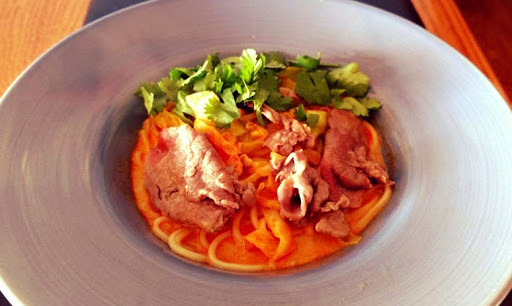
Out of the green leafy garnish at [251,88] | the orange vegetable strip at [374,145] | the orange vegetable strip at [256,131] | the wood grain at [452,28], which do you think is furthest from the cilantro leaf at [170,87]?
the wood grain at [452,28]

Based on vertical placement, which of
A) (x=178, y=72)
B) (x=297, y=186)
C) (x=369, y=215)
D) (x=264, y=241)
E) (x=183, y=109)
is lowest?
(x=264, y=241)

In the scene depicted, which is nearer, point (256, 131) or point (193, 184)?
point (193, 184)

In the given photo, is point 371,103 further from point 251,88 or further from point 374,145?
point 251,88

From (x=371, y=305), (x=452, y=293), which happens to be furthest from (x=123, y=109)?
(x=452, y=293)

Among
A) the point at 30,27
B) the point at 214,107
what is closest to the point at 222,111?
the point at 214,107

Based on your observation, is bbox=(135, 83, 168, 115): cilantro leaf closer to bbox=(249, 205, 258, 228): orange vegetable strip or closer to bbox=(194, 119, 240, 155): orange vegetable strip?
bbox=(194, 119, 240, 155): orange vegetable strip

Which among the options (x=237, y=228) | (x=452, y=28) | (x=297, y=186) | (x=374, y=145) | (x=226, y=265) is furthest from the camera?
(x=452, y=28)

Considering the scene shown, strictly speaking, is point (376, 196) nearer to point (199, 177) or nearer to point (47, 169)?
point (199, 177)

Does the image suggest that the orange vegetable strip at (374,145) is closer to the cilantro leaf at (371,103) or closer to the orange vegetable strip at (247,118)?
the cilantro leaf at (371,103)
